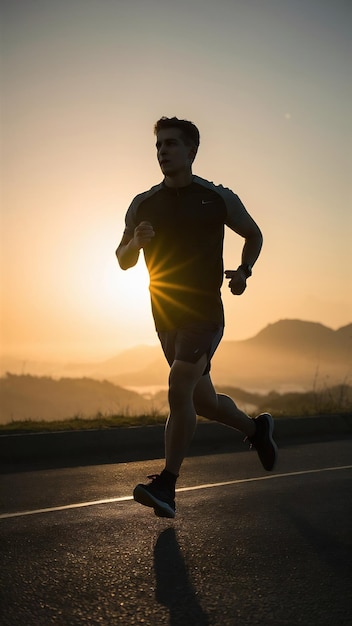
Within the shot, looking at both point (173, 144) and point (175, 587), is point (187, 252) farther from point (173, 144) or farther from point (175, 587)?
point (175, 587)

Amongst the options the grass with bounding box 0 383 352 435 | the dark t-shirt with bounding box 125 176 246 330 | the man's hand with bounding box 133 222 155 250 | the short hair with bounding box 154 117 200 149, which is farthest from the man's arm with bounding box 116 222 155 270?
the grass with bounding box 0 383 352 435

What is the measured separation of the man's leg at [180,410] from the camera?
459 cm

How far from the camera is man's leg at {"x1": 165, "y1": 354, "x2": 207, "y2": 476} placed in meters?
4.59

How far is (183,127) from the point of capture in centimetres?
501

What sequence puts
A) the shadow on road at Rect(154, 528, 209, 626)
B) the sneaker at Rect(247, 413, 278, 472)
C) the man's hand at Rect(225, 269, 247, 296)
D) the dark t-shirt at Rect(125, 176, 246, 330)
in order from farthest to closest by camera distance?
1. the sneaker at Rect(247, 413, 278, 472)
2. the man's hand at Rect(225, 269, 247, 296)
3. the dark t-shirt at Rect(125, 176, 246, 330)
4. the shadow on road at Rect(154, 528, 209, 626)

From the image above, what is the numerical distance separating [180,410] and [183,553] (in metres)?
1.26

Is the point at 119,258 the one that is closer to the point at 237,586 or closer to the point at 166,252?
the point at 166,252

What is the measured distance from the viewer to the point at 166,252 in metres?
4.95

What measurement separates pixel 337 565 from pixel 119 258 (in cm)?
264

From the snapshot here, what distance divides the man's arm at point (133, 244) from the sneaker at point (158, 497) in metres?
1.45

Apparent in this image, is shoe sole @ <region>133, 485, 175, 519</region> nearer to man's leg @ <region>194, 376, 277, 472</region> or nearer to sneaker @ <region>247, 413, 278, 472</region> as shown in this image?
man's leg @ <region>194, 376, 277, 472</region>

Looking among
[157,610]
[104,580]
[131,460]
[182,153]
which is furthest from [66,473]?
[157,610]

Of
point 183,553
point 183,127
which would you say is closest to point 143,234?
point 183,127

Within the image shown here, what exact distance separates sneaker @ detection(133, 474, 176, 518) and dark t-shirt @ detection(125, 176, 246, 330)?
106 centimetres
